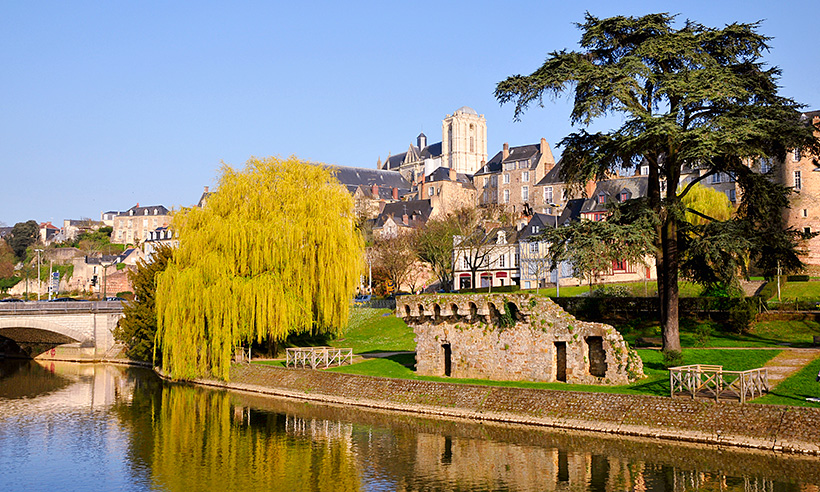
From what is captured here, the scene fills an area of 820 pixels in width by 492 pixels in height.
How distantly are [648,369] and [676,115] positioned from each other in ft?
34.1

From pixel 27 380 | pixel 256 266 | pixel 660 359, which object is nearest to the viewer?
pixel 660 359

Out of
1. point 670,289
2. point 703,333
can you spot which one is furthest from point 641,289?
point 670,289

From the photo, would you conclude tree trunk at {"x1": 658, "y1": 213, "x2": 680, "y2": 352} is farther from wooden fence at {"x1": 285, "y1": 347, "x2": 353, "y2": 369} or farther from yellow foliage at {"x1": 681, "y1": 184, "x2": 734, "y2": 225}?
yellow foliage at {"x1": 681, "y1": 184, "x2": 734, "y2": 225}

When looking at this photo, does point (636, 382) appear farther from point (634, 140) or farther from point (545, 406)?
point (634, 140)

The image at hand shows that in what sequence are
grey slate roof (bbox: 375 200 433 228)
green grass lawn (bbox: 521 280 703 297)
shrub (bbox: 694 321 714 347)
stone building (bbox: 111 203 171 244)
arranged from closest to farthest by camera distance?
shrub (bbox: 694 321 714 347)
green grass lawn (bbox: 521 280 703 297)
grey slate roof (bbox: 375 200 433 228)
stone building (bbox: 111 203 171 244)

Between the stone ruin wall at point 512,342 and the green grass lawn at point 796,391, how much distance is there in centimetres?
508

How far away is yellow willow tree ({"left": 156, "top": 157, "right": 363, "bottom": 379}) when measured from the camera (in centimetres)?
3806

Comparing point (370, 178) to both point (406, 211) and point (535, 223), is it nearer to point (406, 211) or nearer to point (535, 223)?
point (406, 211)

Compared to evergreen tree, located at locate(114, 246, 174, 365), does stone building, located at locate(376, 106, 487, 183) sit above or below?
above

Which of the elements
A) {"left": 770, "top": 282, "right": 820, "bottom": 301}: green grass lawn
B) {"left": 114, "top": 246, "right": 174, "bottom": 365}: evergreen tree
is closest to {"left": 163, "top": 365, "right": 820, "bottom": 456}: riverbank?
{"left": 114, "top": 246, "right": 174, "bottom": 365}: evergreen tree

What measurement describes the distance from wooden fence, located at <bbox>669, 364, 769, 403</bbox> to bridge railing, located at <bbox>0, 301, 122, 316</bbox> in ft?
141

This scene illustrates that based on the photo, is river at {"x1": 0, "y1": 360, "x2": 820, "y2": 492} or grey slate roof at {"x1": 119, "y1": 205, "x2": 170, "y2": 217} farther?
grey slate roof at {"x1": 119, "y1": 205, "x2": 170, "y2": 217}

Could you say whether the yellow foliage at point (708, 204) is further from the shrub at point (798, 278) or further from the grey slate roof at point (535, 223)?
the grey slate roof at point (535, 223)

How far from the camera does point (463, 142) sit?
178 meters
